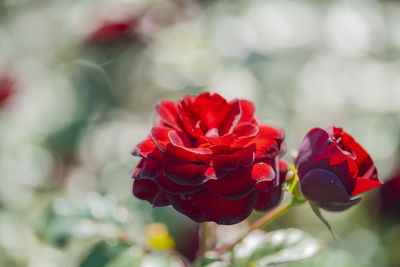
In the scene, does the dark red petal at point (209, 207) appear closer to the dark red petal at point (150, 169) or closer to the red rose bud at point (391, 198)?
the dark red petal at point (150, 169)

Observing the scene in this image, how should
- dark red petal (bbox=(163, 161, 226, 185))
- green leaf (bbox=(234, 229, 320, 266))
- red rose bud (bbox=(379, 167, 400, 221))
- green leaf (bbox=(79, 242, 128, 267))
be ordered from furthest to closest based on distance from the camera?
1. red rose bud (bbox=(379, 167, 400, 221))
2. green leaf (bbox=(79, 242, 128, 267))
3. green leaf (bbox=(234, 229, 320, 266))
4. dark red petal (bbox=(163, 161, 226, 185))

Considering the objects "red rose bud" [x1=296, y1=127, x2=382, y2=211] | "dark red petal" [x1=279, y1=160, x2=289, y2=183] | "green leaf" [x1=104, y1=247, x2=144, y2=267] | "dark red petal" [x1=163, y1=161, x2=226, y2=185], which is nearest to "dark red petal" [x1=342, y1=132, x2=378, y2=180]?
"red rose bud" [x1=296, y1=127, x2=382, y2=211]

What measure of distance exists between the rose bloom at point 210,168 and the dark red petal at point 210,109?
0.01 m

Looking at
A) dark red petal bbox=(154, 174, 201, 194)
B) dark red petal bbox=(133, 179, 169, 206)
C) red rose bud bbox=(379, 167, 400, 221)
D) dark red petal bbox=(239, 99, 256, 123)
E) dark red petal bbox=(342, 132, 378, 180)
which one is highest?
dark red petal bbox=(239, 99, 256, 123)

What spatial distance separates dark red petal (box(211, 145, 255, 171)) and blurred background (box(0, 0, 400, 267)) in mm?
579

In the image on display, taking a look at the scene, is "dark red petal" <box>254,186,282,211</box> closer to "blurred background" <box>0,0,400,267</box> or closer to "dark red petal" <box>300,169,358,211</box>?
"dark red petal" <box>300,169,358,211</box>

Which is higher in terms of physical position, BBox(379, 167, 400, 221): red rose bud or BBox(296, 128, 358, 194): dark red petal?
BBox(296, 128, 358, 194): dark red petal

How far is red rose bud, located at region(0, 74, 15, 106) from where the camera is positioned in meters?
1.84

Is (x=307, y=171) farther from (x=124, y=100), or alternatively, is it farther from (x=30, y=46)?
(x=30, y=46)

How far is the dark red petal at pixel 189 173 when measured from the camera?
68 cm

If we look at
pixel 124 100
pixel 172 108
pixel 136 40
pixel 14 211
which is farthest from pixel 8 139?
pixel 172 108

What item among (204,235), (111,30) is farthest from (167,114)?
(111,30)

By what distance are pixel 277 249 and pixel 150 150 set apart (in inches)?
13.5

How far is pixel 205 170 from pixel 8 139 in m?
1.32
